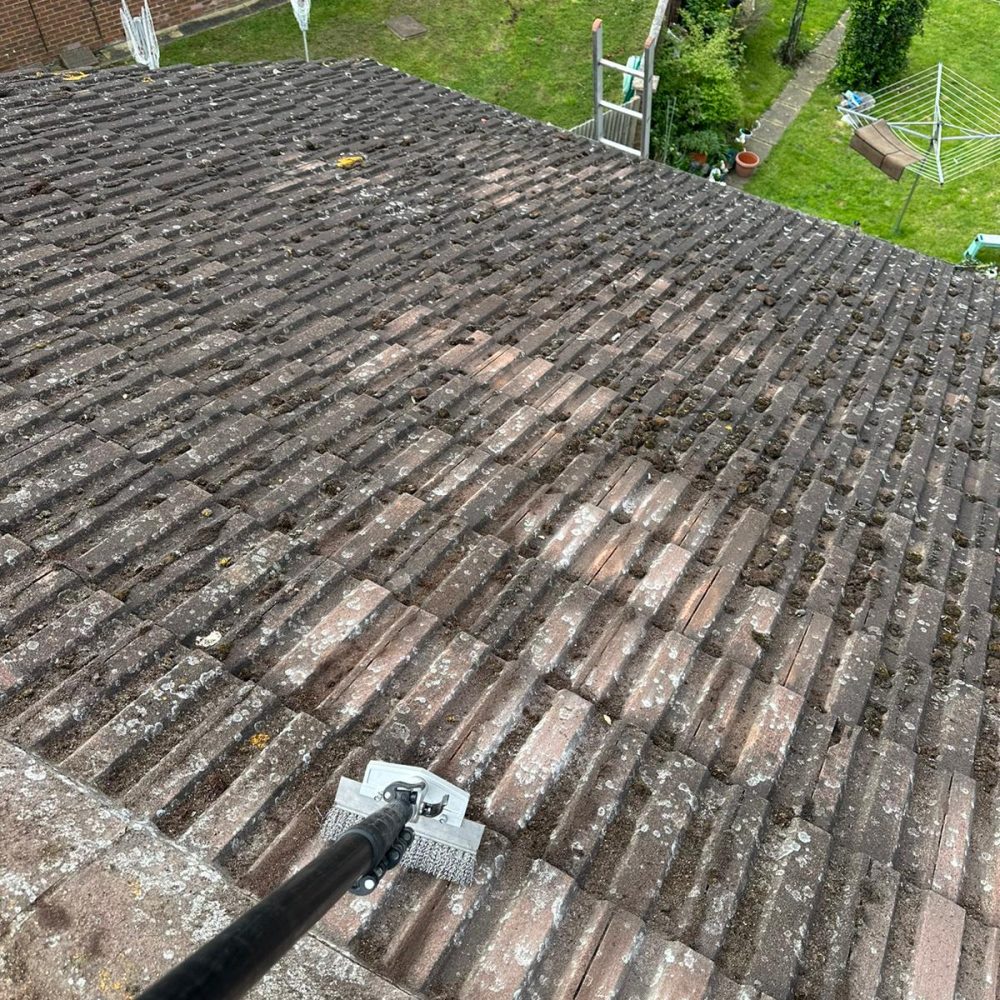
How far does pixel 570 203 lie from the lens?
6504 mm

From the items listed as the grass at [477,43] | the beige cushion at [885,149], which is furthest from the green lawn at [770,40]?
the beige cushion at [885,149]

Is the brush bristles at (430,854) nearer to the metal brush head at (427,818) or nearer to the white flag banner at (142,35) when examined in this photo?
the metal brush head at (427,818)

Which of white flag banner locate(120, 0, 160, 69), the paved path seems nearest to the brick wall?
white flag banner locate(120, 0, 160, 69)

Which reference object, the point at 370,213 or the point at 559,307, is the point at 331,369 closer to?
the point at 559,307

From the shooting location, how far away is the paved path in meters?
17.5

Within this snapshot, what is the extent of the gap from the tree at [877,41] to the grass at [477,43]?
5117 mm

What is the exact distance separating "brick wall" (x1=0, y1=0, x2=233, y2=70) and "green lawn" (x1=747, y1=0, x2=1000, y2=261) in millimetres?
13277

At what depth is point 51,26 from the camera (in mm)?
14258

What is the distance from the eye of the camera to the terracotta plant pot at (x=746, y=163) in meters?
16.2

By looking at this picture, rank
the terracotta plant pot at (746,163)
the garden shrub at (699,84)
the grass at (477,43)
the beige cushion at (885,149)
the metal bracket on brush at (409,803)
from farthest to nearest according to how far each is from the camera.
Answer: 1. the grass at (477,43)
2. the terracotta plant pot at (746,163)
3. the garden shrub at (699,84)
4. the beige cushion at (885,149)
5. the metal bracket on brush at (409,803)

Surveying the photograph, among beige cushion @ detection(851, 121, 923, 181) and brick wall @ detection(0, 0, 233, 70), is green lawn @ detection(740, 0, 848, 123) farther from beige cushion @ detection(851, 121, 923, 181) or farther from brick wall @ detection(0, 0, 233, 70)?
brick wall @ detection(0, 0, 233, 70)

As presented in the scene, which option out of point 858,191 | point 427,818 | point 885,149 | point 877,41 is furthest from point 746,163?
point 427,818

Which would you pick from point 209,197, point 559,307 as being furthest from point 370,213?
point 559,307

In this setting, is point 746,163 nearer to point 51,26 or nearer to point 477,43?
point 477,43
